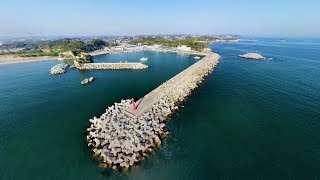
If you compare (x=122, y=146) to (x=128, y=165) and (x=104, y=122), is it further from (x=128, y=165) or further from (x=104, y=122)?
(x=104, y=122)

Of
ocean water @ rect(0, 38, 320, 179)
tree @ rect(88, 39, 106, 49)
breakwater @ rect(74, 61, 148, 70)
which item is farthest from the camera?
tree @ rect(88, 39, 106, 49)

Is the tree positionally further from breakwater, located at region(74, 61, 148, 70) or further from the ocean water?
the ocean water

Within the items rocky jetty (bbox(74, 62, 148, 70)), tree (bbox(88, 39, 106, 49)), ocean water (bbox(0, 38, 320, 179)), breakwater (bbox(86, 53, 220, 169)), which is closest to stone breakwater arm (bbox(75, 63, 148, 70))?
rocky jetty (bbox(74, 62, 148, 70))

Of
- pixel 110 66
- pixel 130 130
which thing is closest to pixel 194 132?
pixel 130 130

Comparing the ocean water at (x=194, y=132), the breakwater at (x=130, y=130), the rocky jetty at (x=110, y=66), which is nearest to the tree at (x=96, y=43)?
the rocky jetty at (x=110, y=66)

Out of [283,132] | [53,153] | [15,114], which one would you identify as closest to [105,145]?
[53,153]

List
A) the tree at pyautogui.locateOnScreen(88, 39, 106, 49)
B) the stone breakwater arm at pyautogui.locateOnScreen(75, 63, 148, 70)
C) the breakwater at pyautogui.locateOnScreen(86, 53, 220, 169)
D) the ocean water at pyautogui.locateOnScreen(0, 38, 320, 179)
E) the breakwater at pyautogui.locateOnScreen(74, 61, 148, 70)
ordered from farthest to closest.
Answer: the tree at pyautogui.locateOnScreen(88, 39, 106, 49) < the stone breakwater arm at pyautogui.locateOnScreen(75, 63, 148, 70) < the breakwater at pyautogui.locateOnScreen(74, 61, 148, 70) < the breakwater at pyautogui.locateOnScreen(86, 53, 220, 169) < the ocean water at pyautogui.locateOnScreen(0, 38, 320, 179)

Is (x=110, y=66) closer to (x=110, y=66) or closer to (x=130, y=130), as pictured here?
(x=110, y=66)

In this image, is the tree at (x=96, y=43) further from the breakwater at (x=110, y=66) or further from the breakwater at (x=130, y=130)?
the breakwater at (x=130, y=130)
